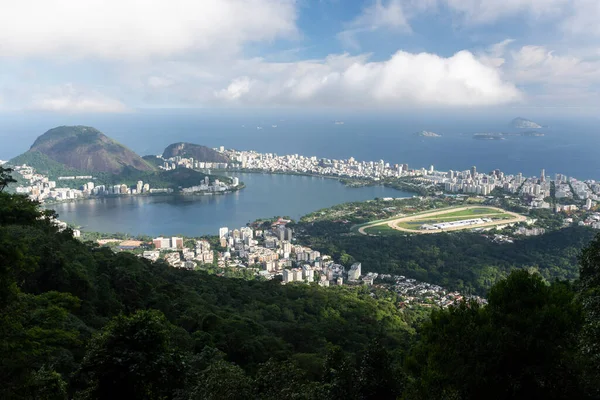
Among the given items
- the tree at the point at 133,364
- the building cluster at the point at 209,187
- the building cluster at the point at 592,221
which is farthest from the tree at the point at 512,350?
the building cluster at the point at 209,187

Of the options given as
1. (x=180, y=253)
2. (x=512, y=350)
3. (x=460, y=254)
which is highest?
(x=512, y=350)

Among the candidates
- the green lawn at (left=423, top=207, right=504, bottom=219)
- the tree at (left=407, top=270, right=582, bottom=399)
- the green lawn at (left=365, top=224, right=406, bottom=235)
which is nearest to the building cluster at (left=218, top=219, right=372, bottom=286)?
the green lawn at (left=365, top=224, right=406, bottom=235)

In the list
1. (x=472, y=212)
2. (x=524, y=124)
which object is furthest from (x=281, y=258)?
(x=524, y=124)

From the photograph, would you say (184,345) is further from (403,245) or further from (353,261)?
(403,245)

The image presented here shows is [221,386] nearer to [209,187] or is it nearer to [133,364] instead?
[133,364]

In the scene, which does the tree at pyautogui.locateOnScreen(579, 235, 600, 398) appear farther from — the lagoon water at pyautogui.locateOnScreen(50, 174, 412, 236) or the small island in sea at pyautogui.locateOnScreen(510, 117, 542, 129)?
the small island in sea at pyautogui.locateOnScreen(510, 117, 542, 129)

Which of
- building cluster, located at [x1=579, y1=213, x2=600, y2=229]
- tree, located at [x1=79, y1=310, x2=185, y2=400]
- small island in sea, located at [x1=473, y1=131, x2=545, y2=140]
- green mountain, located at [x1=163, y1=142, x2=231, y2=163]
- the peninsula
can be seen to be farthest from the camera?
small island in sea, located at [x1=473, y1=131, x2=545, y2=140]
